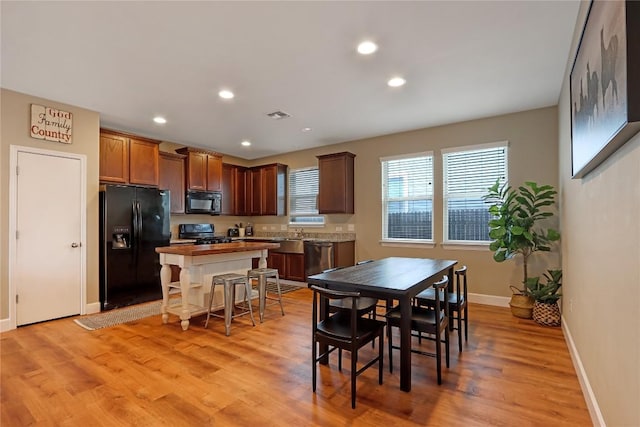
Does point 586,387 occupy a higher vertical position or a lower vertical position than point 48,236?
lower

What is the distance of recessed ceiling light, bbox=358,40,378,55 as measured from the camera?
274 cm

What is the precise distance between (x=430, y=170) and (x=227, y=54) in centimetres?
356

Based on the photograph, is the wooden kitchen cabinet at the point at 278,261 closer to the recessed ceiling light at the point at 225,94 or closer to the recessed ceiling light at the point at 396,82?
the recessed ceiling light at the point at 225,94

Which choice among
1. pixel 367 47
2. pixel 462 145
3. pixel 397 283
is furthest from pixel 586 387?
pixel 462 145

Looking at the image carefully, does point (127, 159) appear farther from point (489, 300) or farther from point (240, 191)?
point (489, 300)

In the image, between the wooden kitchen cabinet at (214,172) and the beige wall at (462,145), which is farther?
the wooden kitchen cabinet at (214,172)

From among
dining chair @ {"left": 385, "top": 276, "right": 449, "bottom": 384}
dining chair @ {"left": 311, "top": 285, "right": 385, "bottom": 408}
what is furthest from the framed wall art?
dining chair @ {"left": 311, "top": 285, "right": 385, "bottom": 408}

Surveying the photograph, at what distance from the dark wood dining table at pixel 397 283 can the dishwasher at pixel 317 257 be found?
99.6 inches

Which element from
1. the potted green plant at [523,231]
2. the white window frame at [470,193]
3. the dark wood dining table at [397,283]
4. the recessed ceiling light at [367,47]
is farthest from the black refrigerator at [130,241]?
the potted green plant at [523,231]

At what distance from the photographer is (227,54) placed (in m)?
2.92

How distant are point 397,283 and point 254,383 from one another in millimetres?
1341

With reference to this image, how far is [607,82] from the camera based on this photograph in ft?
4.77

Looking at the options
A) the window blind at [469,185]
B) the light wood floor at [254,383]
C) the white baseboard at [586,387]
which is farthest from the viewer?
the window blind at [469,185]

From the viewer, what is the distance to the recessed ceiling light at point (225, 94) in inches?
147
